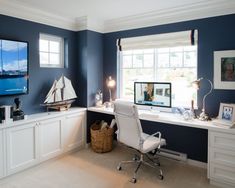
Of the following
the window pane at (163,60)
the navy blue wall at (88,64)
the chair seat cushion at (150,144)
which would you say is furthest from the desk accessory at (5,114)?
the window pane at (163,60)

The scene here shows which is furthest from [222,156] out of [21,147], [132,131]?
[21,147]

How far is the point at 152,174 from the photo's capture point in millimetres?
2842

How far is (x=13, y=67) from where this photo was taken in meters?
2.88

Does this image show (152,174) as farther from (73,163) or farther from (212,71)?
(212,71)

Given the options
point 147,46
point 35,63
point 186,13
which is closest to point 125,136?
point 147,46

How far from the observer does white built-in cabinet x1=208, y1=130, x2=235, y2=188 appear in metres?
2.37

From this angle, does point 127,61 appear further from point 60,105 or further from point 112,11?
point 60,105

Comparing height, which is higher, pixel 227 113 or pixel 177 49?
pixel 177 49

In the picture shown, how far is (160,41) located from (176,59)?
1.33 feet

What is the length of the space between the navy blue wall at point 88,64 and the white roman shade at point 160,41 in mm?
475

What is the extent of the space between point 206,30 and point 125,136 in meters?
1.96

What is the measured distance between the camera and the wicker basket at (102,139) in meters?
3.55

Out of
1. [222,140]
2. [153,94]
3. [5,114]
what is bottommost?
[222,140]

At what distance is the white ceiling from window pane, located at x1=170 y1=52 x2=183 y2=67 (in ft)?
1.79
